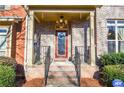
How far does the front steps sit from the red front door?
3.22 meters

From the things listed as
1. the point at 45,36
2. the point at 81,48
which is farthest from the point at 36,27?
the point at 81,48

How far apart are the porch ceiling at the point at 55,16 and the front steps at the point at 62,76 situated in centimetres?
292

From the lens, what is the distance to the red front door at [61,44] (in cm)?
1570

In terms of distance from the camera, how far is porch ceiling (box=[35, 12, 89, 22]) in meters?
13.4

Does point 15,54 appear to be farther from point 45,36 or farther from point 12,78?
point 12,78

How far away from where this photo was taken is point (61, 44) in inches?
619

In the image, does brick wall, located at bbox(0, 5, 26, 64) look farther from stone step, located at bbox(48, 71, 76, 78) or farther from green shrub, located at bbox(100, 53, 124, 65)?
green shrub, located at bbox(100, 53, 124, 65)

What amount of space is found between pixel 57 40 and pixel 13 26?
308cm

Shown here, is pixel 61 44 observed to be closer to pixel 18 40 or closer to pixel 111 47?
pixel 18 40

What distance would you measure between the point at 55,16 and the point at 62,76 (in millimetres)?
4121

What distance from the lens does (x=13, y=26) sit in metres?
14.1

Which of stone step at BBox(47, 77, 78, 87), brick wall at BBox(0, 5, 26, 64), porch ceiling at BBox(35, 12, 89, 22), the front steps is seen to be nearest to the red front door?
porch ceiling at BBox(35, 12, 89, 22)

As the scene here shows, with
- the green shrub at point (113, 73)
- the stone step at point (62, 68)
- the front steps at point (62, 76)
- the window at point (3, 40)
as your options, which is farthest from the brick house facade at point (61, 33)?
the green shrub at point (113, 73)

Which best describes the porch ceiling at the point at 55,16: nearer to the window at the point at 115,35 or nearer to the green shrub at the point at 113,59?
the window at the point at 115,35
